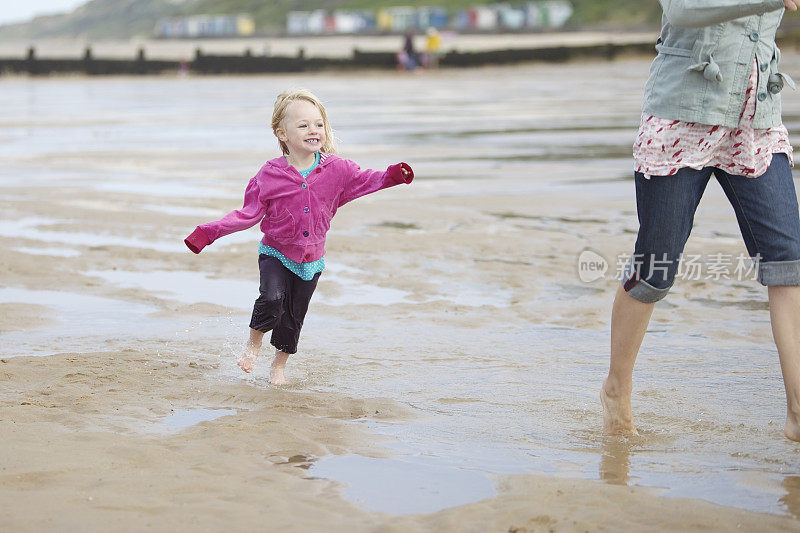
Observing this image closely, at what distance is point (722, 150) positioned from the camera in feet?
12.1

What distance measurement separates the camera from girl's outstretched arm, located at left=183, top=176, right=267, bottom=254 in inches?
174

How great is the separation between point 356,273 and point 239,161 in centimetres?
663

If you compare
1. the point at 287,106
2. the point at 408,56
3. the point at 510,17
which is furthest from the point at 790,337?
the point at 510,17

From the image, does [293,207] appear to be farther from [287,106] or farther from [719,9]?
[719,9]

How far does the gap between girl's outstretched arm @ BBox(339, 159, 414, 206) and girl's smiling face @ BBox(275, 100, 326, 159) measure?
178mm

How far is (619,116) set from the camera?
776 inches

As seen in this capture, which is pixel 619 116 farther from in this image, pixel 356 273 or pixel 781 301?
pixel 781 301

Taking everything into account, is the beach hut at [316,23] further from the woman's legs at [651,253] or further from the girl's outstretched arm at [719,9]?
the girl's outstretched arm at [719,9]

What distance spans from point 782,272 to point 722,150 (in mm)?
442

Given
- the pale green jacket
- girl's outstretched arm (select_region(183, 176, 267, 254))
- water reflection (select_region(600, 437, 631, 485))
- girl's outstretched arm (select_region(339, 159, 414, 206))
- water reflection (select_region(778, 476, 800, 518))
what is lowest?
→ water reflection (select_region(600, 437, 631, 485))

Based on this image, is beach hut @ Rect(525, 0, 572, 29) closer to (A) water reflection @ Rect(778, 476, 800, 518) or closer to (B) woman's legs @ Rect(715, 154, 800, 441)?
(B) woman's legs @ Rect(715, 154, 800, 441)

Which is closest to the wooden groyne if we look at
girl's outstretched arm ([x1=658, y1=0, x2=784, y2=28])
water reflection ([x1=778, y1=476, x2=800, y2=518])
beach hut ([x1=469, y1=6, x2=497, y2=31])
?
girl's outstretched arm ([x1=658, y1=0, x2=784, y2=28])

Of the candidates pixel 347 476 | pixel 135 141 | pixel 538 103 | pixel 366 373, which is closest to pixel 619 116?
pixel 538 103

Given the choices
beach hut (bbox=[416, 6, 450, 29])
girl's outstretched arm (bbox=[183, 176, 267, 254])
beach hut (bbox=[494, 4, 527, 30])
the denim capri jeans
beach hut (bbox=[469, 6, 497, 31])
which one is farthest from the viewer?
beach hut (bbox=[416, 6, 450, 29])
